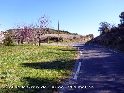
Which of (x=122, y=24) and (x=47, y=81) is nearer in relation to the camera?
(x=47, y=81)

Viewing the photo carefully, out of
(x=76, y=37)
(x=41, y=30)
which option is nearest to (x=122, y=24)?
(x=41, y=30)

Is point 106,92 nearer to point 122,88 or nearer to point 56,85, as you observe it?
point 122,88

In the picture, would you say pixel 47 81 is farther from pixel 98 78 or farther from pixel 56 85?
pixel 98 78

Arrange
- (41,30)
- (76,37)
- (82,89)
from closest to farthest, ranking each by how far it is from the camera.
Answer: (82,89), (41,30), (76,37)

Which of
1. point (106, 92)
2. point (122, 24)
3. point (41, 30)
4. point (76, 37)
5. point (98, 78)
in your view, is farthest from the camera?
point (76, 37)

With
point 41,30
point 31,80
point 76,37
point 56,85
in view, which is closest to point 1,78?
point 31,80

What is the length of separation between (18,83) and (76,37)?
17466 centimetres

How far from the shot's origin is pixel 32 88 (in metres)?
16.3

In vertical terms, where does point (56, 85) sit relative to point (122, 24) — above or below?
below

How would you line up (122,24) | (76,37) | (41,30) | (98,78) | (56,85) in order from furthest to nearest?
(76,37), (41,30), (122,24), (98,78), (56,85)

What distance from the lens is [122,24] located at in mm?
91250

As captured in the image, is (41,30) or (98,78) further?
(41,30)

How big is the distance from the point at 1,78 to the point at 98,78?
545 centimetres

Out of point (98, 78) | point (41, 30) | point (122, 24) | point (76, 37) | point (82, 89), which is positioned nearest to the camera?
point (82, 89)
